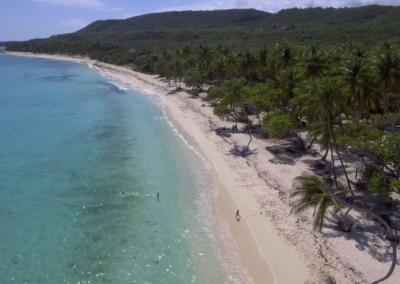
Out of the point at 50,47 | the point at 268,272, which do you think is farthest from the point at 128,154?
the point at 50,47

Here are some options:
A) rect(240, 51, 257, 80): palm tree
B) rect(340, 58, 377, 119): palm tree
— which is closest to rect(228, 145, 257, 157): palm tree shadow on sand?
rect(340, 58, 377, 119): palm tree

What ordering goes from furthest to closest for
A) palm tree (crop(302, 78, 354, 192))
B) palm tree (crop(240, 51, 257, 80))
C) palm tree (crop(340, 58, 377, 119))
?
palm tree (crop(240, 51, 257, 80)) → palm tree (crop(340, 58, 377, 119)) → palm tree (crop(302, 78, 354, 192))

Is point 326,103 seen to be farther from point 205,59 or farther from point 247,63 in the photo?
point 205,59

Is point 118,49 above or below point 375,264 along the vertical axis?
above

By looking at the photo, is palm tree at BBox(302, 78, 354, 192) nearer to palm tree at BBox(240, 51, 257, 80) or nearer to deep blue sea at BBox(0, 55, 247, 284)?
deep blue sea at BBox(0, 55, 247, 284)

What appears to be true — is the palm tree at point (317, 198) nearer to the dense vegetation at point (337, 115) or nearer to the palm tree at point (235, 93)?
the dense vegetation at point (337, 115)

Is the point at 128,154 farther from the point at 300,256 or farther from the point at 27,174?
the point at 300,256
